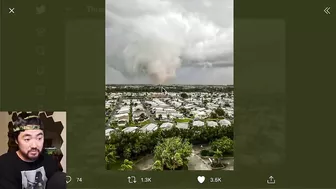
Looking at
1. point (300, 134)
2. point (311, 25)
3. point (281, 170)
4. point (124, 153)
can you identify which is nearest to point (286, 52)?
point (311, 25)

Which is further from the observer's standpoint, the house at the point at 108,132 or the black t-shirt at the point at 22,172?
the house at the point at 108,132

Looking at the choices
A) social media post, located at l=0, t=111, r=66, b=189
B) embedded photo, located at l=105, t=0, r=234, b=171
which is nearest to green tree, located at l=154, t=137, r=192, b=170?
embedded photo, located at l=105, t=0, r=234, b=171

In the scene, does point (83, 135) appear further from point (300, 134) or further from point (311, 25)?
point (311, 25)

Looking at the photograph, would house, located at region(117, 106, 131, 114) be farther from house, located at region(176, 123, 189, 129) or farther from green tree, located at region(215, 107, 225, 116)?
green tree, located at region(215, 107, 225, 116)

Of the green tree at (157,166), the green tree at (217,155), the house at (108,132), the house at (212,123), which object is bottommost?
the green tree at (157,166)

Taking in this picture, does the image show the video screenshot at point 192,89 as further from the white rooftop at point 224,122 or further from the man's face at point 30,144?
the man's face at point 30,144

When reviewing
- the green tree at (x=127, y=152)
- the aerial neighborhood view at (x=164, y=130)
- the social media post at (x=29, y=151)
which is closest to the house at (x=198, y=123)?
the aerial neighborhood view at (x=164, y=130)
